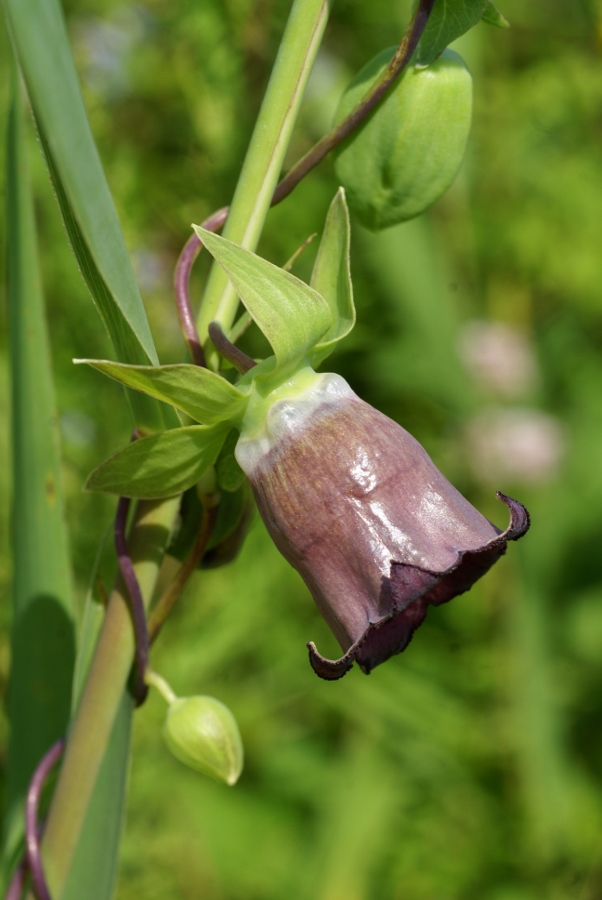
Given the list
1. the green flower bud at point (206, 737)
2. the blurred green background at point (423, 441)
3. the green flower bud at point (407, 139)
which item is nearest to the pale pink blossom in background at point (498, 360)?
the blurred green background at point (423, 441)

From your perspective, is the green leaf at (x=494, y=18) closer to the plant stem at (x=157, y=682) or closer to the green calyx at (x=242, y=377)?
the green calyx at (x=242, y=377)

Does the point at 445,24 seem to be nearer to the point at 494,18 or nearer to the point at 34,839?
the point at 494,18

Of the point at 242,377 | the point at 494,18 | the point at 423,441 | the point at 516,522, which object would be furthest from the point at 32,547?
the point at 423,441

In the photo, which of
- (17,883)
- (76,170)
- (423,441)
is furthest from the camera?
(423,441)

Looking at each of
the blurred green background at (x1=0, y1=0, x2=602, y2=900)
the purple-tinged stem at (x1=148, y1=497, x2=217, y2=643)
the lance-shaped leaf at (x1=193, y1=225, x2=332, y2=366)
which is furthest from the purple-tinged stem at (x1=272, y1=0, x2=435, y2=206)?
the blurred green background at (x1=0, y1=0, x2=602, y2=900)

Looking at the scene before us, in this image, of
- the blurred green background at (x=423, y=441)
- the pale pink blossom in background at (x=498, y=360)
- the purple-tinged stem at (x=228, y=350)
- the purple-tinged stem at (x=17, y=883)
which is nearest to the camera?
the purple-tinged stem at (x=228, y=350)

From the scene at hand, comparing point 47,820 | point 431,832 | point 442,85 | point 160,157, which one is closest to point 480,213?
point 160,157
